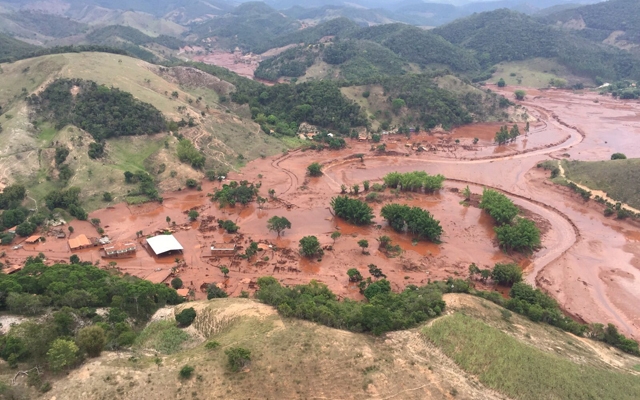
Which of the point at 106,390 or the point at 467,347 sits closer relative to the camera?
the point at 106,390

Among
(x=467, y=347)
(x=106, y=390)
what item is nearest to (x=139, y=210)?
(x=106, y=390)

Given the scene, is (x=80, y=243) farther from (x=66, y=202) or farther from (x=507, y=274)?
(x=507, y=274)

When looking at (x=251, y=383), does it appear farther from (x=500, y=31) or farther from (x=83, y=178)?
(x=500, y=31)

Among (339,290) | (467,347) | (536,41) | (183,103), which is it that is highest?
(536,41)

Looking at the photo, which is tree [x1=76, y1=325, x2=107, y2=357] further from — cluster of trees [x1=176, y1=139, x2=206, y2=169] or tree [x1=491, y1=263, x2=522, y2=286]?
cluster of trees [x1=176, y1=139, x2=206, y2=169]

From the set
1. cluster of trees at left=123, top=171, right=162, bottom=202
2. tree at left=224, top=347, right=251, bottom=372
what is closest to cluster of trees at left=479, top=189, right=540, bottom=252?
tree at left=224, top=347, right=251, bottom=372

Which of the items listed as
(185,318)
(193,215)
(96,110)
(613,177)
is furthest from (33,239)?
(613,177)

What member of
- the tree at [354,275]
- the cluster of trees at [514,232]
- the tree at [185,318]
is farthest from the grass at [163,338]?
the cluster of trees at [514,232]
